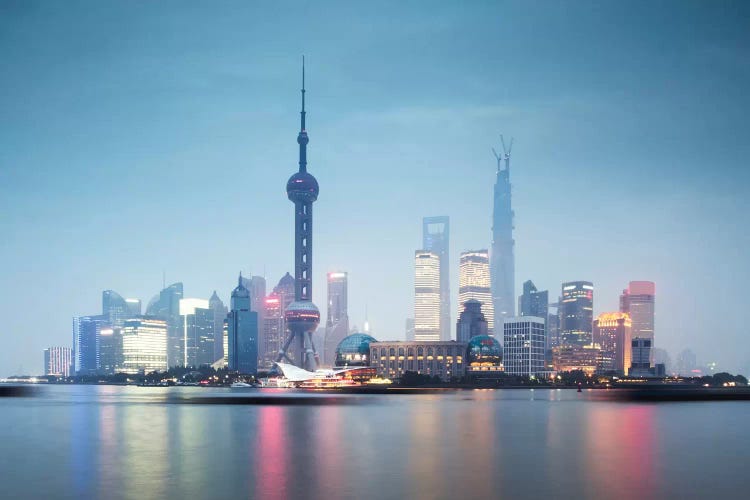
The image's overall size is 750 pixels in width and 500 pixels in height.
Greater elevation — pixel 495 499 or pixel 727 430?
pixel 495 499

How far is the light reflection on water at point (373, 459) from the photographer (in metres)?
53.4

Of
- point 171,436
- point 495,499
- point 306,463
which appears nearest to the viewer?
point 495,499

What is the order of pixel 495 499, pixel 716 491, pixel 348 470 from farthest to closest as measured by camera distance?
pixel 348 470 → pixel 716 491 → pixel 495 499

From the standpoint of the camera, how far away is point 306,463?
6675 cm

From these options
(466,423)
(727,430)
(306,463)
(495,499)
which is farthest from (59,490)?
(727,430)

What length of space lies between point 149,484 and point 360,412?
293ft

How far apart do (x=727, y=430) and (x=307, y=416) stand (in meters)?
65.6

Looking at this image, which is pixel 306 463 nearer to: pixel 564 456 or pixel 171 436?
pixel 564 456

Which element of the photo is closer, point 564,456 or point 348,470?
point 348,470

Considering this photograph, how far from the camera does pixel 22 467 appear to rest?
216 feet

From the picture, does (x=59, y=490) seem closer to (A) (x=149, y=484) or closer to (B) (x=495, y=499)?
(A) (x=149, y=484)

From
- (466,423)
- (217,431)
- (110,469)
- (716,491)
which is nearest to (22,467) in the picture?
(110,469)

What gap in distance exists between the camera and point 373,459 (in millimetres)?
69562

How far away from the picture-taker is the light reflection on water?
53.4 metres
